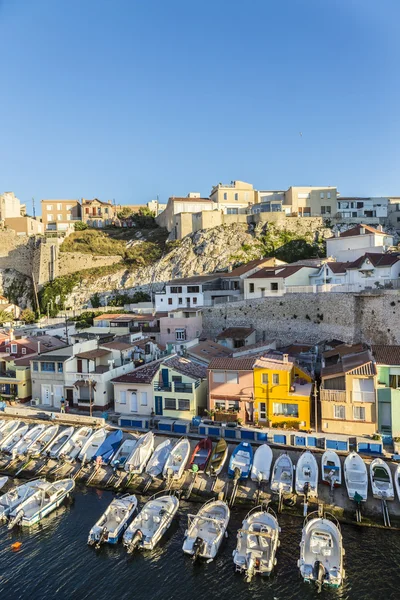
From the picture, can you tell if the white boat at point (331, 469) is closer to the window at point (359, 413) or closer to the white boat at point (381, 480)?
the white boat at point (381, 480)

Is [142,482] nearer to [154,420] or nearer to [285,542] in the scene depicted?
→ [154,420]

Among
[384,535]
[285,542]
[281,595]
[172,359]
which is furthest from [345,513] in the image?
[172,359]

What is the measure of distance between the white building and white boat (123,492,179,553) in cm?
3265

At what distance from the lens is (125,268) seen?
59.9 meters

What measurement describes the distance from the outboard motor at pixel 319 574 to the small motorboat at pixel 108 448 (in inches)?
430

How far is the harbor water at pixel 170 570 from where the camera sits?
1285 cm

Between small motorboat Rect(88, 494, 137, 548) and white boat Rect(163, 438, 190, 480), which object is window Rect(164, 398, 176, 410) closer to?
white boat Rect(163, 438, 190, 480)

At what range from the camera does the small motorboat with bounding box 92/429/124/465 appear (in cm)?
2023

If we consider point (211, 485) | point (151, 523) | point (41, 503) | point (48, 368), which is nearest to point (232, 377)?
point (211, 485)

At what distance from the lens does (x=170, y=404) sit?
24.3 metres

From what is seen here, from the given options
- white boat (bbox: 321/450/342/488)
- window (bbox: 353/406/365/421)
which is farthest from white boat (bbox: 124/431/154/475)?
window (bbox: 353/406/365/421)

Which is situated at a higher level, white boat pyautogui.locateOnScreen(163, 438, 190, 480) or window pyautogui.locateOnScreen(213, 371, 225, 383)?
window pyautogui.locateOnScreen(213, 371, 225, 383)

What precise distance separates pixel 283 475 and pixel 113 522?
7.18 meters

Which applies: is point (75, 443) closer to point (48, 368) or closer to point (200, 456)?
point (200, 456)
